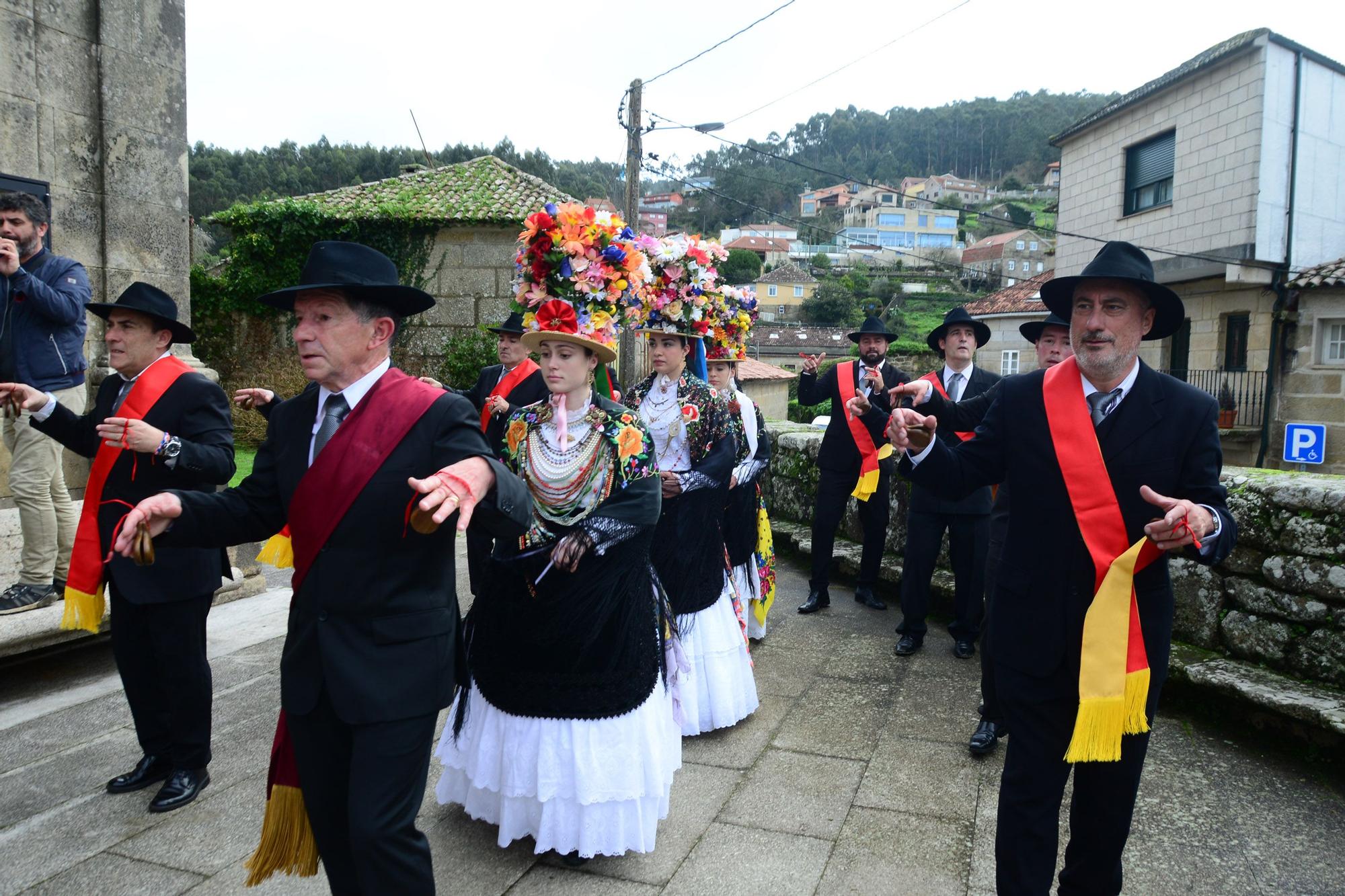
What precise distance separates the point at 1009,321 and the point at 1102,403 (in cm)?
2670

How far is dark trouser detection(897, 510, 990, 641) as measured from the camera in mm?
5508

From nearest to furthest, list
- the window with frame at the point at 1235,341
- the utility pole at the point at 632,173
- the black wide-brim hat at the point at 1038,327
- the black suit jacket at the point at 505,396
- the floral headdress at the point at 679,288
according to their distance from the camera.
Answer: the black wide-brim hat at the point at 1038,327
the floral headdress at the point at 679,288
the black suit jacket at the point at 505,396
the utility pole at the point at 632,173
the window with frame at the point at 1235,341

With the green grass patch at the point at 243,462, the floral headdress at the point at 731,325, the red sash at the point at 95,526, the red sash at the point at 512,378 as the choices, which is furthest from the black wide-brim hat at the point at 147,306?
the green grass patch at the point at 243,462

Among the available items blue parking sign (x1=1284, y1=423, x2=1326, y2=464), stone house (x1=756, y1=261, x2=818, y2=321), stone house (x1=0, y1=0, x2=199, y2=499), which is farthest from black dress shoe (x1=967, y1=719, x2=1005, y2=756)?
stone house (x1=756, y1=261, x2=818, y2=321)

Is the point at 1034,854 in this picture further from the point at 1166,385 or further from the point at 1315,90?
the point at 1315,90

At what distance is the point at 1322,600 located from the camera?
4031mm

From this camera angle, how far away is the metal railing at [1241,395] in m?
17.4

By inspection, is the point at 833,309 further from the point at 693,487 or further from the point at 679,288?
the point at 693,487

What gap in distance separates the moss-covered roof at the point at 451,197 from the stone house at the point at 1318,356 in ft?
47.8

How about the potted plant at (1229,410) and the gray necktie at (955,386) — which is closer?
the gray necktie at (955,386)

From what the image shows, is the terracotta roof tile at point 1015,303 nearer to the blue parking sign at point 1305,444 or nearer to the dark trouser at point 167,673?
the blue parking sign at point 1305,444

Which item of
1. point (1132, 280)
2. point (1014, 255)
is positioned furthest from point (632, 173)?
point (1014, 255)

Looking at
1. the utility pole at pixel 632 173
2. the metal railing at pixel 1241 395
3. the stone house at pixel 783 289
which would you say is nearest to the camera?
the utility pole at pixel 632 173

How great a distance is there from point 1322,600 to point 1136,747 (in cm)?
222
